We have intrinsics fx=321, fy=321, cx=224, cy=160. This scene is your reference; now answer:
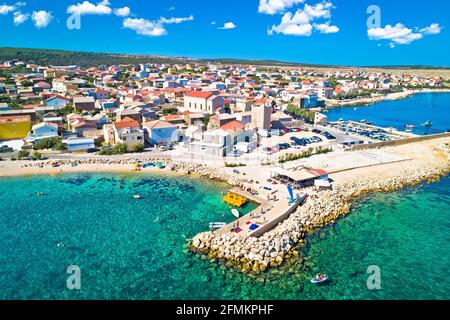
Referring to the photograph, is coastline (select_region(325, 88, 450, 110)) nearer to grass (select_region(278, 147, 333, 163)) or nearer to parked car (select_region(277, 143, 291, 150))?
parked car (select_region(277, 143, 291, 150))

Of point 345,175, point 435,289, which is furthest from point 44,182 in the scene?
point 435,289

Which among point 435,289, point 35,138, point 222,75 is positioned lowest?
point 435,289

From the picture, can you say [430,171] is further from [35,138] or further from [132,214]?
[35,138]

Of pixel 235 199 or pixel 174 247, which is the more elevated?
pixel 235 199

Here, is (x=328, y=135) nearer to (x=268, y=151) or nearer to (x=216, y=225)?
(x=268, y=151)

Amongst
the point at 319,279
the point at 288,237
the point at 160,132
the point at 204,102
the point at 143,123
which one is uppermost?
the point at 204,102

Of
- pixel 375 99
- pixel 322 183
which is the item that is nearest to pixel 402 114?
pixel 375 99
